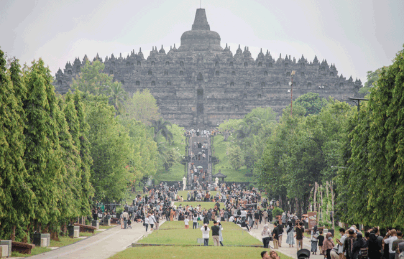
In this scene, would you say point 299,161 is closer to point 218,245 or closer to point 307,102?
point 218,245

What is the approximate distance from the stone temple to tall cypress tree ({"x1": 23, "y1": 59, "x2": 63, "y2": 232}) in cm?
10722

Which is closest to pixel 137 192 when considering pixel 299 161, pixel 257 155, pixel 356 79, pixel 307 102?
pixel 257 155

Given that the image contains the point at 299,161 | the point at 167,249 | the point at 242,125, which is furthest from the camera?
the point at 242,125

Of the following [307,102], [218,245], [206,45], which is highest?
[206,45]

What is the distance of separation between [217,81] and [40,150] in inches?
4454

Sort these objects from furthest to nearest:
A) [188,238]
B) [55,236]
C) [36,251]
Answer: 1. [188,238]
2. [55,236]
3. [36,251]

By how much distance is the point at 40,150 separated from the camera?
3016 centimetres

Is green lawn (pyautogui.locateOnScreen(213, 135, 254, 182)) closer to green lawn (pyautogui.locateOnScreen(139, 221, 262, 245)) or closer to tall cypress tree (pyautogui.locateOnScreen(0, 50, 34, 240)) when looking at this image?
green lawn (pyautogui.locateOnScreen(139, 221, 262, 245))

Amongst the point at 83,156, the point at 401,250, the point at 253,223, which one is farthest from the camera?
the point at 253,223

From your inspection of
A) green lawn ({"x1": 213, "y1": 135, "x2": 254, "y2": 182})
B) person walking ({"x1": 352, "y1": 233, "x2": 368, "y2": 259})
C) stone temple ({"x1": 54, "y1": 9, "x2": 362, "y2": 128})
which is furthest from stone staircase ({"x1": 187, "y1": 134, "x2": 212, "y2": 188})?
person walking ({"x1": 352, "y1": 233, "x2": 368, "y2": 259})

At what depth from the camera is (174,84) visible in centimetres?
14175

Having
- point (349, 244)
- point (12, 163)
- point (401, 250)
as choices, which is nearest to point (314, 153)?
point (12, 163)

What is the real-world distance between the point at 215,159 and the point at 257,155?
12.9 m

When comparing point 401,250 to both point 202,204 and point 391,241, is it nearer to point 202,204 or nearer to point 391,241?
point 391,241
